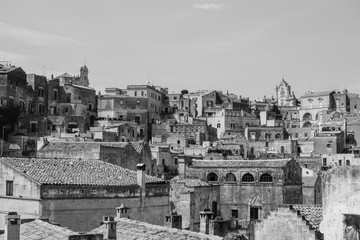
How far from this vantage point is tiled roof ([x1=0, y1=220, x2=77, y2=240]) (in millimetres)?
18594

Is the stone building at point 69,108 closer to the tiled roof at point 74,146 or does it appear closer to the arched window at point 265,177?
the arched window at point 265,177

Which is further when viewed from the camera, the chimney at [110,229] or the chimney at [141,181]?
the chimney at [141,181]

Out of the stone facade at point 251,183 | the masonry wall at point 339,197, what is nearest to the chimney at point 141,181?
the masonry wall at point 339,197

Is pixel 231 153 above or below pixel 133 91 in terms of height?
below

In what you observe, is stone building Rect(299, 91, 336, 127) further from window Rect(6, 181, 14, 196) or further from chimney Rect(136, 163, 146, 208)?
window Rect(6, 181, 14, 196)

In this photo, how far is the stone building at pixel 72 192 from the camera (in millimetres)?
25281

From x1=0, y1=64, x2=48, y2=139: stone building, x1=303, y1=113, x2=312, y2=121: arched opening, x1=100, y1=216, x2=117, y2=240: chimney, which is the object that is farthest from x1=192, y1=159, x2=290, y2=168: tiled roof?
x1=303, y1=113, x2=312, y2=121: arched opening

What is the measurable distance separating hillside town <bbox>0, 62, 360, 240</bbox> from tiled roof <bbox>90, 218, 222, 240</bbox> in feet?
0.17

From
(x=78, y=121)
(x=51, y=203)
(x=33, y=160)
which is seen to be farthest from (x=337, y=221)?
(x=78, y=121)

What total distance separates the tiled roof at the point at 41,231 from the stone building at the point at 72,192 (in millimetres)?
4105

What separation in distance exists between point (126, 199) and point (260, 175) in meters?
25.6

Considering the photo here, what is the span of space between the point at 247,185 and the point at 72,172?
88.9 feet

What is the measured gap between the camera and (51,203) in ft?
82.8

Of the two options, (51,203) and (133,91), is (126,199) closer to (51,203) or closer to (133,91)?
(51,203)
